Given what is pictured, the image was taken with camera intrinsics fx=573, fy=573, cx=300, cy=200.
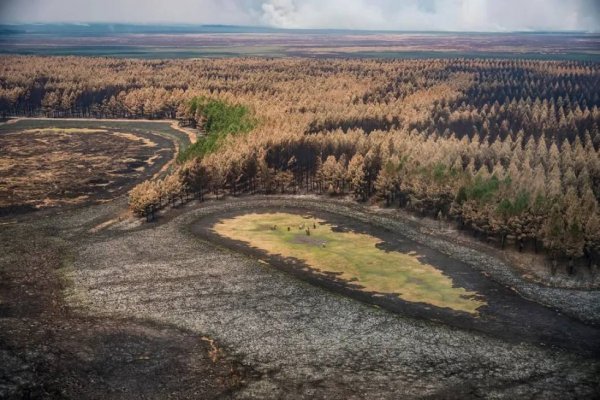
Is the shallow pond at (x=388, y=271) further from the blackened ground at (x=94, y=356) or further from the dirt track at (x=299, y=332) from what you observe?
the blackened ground at (x=94, y=356)

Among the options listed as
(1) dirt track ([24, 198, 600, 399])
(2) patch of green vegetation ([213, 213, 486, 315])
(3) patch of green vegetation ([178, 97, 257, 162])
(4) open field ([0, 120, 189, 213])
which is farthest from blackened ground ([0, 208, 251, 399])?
(3) patch of green vegetation ([178, 97, 257, 162])

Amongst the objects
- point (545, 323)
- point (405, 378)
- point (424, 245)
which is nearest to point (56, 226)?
point (424, 245)

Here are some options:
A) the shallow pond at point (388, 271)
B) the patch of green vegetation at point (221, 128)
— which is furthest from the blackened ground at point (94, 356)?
the patch of green vegetation at point (221, 128)

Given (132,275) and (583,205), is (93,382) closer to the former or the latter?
(132,275)

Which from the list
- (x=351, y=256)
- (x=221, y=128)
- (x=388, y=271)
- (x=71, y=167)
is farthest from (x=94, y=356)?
(x=221, y=128)

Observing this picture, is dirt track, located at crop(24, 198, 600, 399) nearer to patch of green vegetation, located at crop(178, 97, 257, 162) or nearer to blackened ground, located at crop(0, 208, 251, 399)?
blackened ground, located at crop(0, 208, 251, 399)

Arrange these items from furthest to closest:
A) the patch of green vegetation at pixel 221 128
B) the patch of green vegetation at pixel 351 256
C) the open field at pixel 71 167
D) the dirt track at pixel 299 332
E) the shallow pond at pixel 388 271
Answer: the patch of green vegetation at pixel 221 128, the open field at pixel 71 167, the patch of green vegetation at pixel 351 256, the shallow pond at pixel 388 271, the dirt track at pixel 299 332

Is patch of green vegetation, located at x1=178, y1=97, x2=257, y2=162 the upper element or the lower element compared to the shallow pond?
upper
